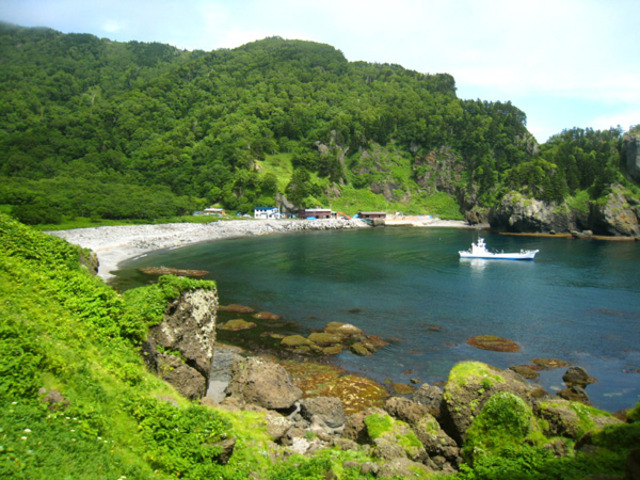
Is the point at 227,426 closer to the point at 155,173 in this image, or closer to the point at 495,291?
the point at 495,291

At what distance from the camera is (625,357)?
30375mm

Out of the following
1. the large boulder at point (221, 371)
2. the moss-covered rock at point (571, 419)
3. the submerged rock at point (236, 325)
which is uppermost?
the moss-covered rock at point (571, 419)

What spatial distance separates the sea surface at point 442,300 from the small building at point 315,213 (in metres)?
67.4

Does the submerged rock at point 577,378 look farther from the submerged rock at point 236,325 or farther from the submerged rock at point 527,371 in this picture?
the submerged rock at point 236,325

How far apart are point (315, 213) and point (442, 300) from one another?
365ft

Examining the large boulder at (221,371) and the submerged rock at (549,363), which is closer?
the large boulder at (221,371)

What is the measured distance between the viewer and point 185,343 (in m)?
19.3

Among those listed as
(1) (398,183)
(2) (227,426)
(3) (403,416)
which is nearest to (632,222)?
(1) (398,183)

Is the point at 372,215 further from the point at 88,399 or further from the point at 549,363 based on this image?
the point at 88,399

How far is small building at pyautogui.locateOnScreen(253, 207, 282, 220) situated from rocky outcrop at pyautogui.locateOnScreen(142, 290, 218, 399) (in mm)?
123151

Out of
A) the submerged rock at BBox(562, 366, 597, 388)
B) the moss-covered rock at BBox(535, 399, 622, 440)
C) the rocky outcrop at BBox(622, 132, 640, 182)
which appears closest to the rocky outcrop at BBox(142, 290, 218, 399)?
the moss-covered rock at BBox(535, 399, 622, 440)

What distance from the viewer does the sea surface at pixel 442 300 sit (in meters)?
29.5

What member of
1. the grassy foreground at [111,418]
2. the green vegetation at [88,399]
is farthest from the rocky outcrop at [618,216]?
the green vegetation at [88,399]

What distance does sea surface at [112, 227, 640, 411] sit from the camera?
2953 centimetres
